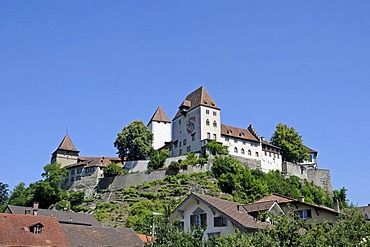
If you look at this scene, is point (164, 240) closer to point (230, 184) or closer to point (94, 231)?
point (94, 231)

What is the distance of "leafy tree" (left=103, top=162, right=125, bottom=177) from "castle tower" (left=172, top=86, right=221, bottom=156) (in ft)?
40.6

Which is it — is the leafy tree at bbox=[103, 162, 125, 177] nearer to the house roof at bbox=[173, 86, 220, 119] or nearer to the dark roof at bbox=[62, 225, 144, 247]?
the house roof at bbox=[173, 86, 220, 119]

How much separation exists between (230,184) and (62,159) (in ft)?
146

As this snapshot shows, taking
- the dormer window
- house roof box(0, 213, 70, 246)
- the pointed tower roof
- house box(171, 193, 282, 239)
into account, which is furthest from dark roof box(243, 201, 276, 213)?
the pointed tower roof

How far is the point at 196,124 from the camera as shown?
97.3 meters

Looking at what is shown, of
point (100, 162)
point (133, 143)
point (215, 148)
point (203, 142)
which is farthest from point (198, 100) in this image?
point (100, 162)

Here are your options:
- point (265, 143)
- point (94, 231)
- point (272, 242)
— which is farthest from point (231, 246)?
point (265, 143)

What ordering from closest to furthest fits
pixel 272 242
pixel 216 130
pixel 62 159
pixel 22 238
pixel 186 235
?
pixel 272 242, pixel 186 235, pixel 22 238, pixel 216 130, pixel 62 159

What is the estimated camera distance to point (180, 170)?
91.8 metres

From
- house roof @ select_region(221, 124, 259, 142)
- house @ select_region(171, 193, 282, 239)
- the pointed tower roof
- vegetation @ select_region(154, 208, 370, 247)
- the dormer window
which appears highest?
the pointed tower roof

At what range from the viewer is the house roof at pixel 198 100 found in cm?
10007

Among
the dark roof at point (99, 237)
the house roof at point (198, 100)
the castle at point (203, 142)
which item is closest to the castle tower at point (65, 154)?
the castle at point (203, 142)

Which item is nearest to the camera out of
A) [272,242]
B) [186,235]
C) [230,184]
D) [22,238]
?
[272,242]

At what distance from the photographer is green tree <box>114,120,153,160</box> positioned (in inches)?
3888
